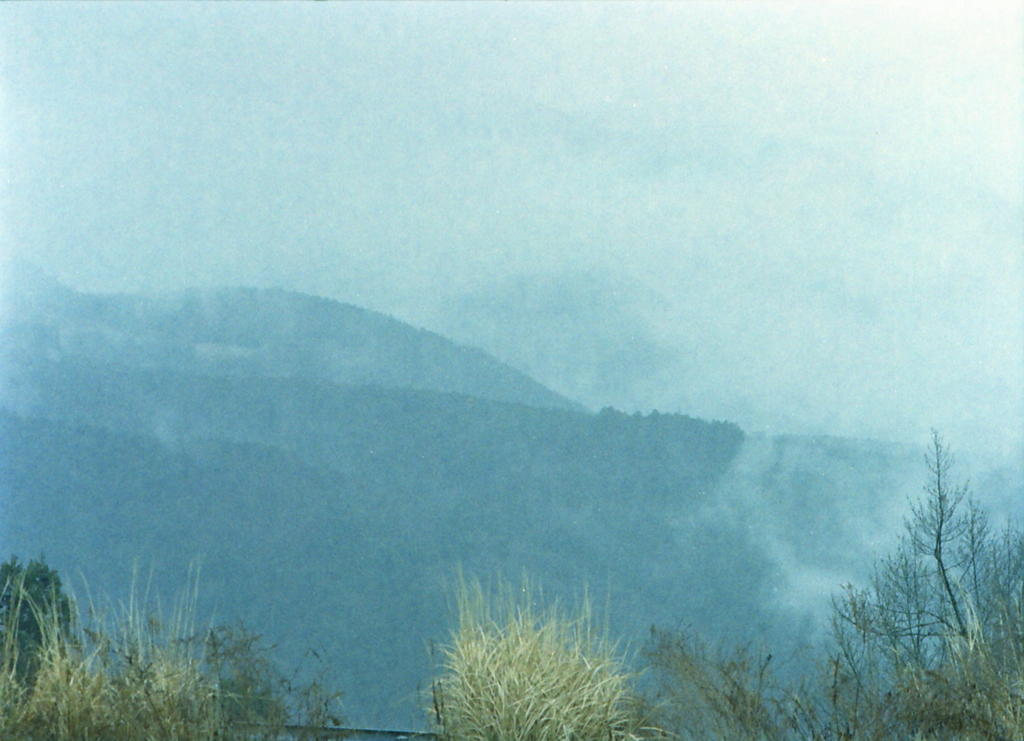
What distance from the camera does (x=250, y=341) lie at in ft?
28.4

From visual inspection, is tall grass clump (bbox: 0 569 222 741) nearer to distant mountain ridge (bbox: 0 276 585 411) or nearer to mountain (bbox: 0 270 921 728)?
mountain (bbox: 0 270 921 728)

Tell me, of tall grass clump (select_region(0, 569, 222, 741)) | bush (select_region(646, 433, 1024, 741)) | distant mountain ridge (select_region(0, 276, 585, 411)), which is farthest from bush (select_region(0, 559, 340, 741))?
distant mountain ridge (select_region(0, 276, 585, 411))

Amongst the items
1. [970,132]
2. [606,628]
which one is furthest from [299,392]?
[970,132]

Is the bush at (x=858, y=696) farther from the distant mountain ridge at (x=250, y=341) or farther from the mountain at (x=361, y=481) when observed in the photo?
the distant mountain ridge at (x=250, y=341)

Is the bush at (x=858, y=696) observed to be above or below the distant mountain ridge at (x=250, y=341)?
below

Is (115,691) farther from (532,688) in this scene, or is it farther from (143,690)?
(532,688)

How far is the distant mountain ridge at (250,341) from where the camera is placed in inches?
328

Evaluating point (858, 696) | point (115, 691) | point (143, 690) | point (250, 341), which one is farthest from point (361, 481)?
point (858, 696)

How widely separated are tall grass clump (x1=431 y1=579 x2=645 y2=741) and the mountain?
387 centimetres

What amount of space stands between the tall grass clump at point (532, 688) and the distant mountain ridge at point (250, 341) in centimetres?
448

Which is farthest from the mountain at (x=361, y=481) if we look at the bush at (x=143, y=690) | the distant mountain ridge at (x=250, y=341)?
the bush at (x=143, y=690)

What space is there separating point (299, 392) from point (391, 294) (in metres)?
1.54

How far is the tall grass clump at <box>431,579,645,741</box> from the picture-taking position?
3609 millimetres

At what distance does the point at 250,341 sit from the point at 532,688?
573 cm
